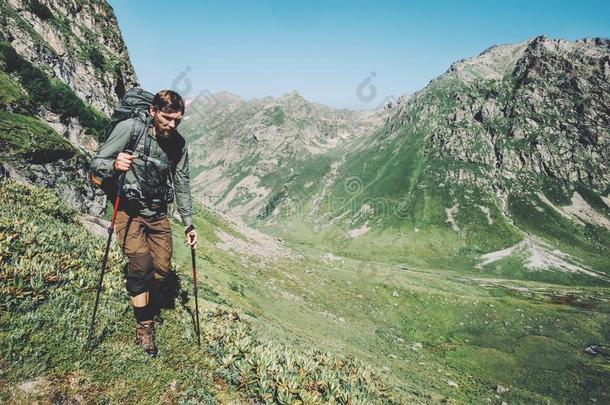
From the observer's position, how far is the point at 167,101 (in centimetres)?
822

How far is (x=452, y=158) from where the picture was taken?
186 m

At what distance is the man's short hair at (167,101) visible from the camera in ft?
26.9

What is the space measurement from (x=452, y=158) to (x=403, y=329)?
164664 millimetres

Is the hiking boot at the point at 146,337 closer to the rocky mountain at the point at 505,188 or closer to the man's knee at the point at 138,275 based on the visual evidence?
the man's knee at the point at 138,275

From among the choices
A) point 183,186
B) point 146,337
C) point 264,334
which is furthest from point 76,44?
point 146,337

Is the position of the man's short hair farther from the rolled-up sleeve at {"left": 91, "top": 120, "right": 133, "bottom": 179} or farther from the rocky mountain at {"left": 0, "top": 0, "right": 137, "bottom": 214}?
the rocky mountain at {"left": 0, "top": 0, "right": 137, "bottom": 214}

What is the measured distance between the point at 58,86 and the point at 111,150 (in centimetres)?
5823

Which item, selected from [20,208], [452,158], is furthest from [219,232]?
[452,158]

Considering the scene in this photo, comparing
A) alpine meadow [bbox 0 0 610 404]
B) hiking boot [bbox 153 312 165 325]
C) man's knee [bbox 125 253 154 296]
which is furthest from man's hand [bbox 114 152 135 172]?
hiking boot [bbox 153 312 165 325]

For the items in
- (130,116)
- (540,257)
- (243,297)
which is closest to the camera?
(130,116)

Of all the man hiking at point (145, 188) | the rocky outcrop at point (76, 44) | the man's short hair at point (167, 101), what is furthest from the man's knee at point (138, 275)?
the rocky outcrop at point (76, 44)

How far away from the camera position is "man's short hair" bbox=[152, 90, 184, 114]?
26.9ft

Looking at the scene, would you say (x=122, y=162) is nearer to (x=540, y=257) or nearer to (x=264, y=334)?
(x=264, y=334)

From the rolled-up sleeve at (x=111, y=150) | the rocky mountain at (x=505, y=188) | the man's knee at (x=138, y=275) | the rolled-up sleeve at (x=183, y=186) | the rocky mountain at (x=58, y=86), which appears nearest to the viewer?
the rolled-up sleeve at (x=111, y=150)
